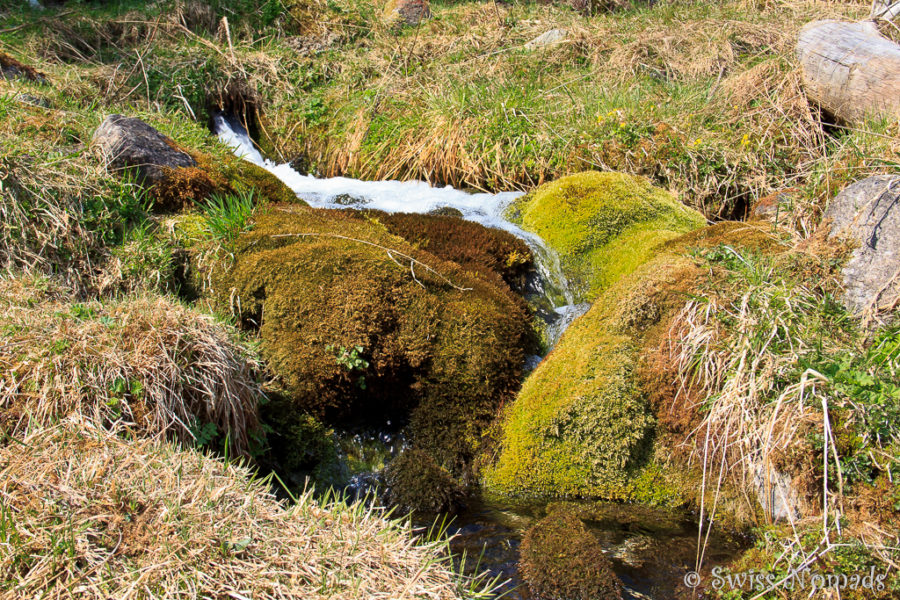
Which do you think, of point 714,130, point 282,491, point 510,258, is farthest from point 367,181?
point 282,491

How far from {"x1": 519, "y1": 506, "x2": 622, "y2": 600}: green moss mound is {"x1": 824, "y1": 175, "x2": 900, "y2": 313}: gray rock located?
2259 mm

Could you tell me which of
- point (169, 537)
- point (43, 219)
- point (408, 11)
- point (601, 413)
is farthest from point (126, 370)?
point (408, 11)

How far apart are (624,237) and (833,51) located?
3.31 m

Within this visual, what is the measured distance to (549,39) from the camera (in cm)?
1089

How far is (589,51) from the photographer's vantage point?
10.5m

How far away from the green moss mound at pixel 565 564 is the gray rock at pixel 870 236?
2.26 metres

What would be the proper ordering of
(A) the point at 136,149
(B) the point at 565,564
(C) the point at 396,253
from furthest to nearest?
(A) the point at 136,149 → (C) the point at 396,253 → (B) the point at 565,564

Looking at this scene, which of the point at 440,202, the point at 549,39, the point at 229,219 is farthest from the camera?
the point at 549,39

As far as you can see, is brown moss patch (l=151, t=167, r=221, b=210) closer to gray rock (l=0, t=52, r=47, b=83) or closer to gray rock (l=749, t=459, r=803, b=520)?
gray rock (l=0, t=52, r=47, b=83)

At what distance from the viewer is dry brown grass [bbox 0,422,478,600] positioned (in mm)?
2359

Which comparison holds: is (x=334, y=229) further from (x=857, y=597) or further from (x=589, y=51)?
(x=589, y=51)

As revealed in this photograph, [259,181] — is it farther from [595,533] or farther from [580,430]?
[595,533]

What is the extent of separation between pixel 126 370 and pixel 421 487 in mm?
1796

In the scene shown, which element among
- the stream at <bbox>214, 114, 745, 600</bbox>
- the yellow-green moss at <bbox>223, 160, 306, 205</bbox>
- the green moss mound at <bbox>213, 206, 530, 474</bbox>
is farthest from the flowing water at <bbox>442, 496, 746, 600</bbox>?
→ the yellow-green moss at <bbox>223, 160, 306, 205</bbox>
